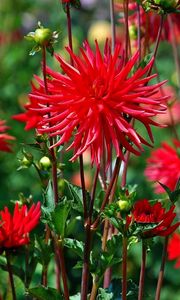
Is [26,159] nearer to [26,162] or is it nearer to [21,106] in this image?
[26,162]

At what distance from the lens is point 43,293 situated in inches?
47.4

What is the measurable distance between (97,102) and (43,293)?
324 millimetres

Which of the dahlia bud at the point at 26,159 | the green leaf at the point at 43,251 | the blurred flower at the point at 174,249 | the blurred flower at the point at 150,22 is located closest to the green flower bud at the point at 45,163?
the dahlia bud at the point at 26,159

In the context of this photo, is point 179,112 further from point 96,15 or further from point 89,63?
point 89,63

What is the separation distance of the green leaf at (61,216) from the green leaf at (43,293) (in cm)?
10

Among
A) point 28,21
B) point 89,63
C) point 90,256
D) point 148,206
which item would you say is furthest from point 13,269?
point 28,21

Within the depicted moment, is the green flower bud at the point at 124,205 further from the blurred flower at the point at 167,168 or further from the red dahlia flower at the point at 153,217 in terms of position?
the blurred flower at the point at 167,168

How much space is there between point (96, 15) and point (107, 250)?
3749 millimetres

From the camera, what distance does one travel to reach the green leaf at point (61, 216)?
3.79 ft

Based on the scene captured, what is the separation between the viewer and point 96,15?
4.81m

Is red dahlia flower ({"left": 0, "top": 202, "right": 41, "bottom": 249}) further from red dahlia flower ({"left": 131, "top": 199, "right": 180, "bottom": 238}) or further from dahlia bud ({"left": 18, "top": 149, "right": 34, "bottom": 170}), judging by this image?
red dahlia flower ({"left": 131, "top": 199, "right": 180, "bottom": 238})

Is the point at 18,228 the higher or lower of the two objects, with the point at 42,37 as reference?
lower

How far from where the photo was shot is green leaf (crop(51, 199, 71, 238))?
1155 millimetres

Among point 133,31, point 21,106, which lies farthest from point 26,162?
point 21,106
